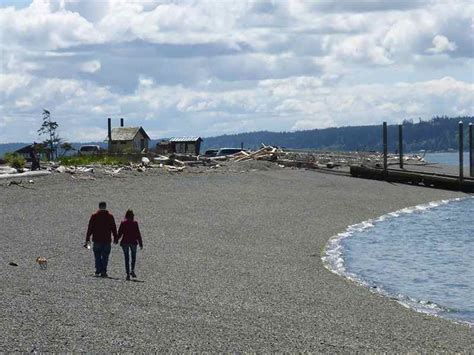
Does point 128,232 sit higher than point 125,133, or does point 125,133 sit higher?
point 125,133

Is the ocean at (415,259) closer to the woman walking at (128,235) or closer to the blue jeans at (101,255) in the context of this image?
the woman walking at (128,235)

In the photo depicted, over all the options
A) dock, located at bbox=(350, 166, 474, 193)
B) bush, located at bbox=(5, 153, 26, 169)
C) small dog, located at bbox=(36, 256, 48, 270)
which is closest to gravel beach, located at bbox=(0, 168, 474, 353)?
small dog, located at bbox=(36, 256, 48, 270)

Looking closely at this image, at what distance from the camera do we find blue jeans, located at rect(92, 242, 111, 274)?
1952 centimetres

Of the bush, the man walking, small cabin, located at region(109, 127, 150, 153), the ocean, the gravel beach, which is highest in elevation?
small cabin, located at region(109, 127, 150, 153)

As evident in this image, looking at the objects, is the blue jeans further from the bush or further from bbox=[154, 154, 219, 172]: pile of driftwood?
bbox=[154, 154, 219, 172]: pile of driftwood

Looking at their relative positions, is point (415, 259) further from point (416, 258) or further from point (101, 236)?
point (101, 236)

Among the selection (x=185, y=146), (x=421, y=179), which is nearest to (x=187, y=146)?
(x=185, y=146)

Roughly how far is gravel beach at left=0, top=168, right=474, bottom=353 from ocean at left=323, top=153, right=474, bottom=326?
33.8 inches

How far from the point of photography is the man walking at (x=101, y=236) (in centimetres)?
1955

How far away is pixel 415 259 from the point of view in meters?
28.8

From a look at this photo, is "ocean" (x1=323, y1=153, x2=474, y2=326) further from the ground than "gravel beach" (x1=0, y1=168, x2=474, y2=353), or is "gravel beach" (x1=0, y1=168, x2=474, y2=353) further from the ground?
"gravel beach" (x1=0, y1=168, x2=474, y2=353)

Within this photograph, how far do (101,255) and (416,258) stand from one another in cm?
1294

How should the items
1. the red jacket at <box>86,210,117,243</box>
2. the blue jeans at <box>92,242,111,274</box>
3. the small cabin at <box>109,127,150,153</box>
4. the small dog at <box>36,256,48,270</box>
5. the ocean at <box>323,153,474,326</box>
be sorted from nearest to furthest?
1. the blue jeans at <box>92,242,111,274</box>
2. the red jacket at <box>86,210,117,243</box>
3. the small dog at <box>36,256,48,270</box>
4. the ocean at <box>323,153,474,326</box>
5. the small cabin at <box>109,127,150,153</box>

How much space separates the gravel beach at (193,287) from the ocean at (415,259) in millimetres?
859
